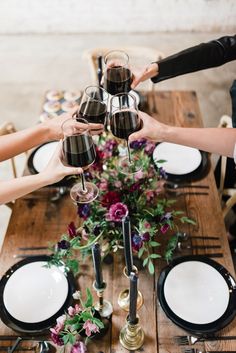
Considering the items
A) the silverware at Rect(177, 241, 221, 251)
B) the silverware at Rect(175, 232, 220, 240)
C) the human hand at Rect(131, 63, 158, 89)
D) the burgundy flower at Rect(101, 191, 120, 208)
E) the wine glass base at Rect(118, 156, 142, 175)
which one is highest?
the human hand at Rect(131, 63, 158, 89)

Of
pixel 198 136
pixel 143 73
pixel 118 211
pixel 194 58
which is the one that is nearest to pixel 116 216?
pixel 118 211

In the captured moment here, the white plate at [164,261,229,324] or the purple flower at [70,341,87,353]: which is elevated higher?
the white plate at [164,261,229,324]

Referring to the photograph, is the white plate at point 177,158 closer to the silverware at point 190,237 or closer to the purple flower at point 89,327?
the silverware at point 190,237

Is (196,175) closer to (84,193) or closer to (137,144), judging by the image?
(137,144)

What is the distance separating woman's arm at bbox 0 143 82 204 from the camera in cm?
134

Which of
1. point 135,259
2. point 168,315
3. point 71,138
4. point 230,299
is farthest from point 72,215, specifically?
point 230,299

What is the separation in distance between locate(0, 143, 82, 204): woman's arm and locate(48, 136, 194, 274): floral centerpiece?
5.5 inches

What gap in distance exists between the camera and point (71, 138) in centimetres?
126

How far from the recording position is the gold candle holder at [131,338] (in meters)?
1.21

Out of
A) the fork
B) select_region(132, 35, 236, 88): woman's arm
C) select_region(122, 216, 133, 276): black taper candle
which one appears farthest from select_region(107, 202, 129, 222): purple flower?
select_region(132, 35, 236, 88): woman's arm

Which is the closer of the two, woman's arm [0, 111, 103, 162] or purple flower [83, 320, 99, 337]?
purple flower [83, 320, 99, 337]

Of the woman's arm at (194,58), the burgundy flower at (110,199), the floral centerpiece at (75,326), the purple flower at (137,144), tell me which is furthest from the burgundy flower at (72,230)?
the woman's arm at (194,58)

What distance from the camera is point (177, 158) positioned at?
1788 millimetres

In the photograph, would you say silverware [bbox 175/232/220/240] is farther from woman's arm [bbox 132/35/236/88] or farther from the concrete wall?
the concrete wall
